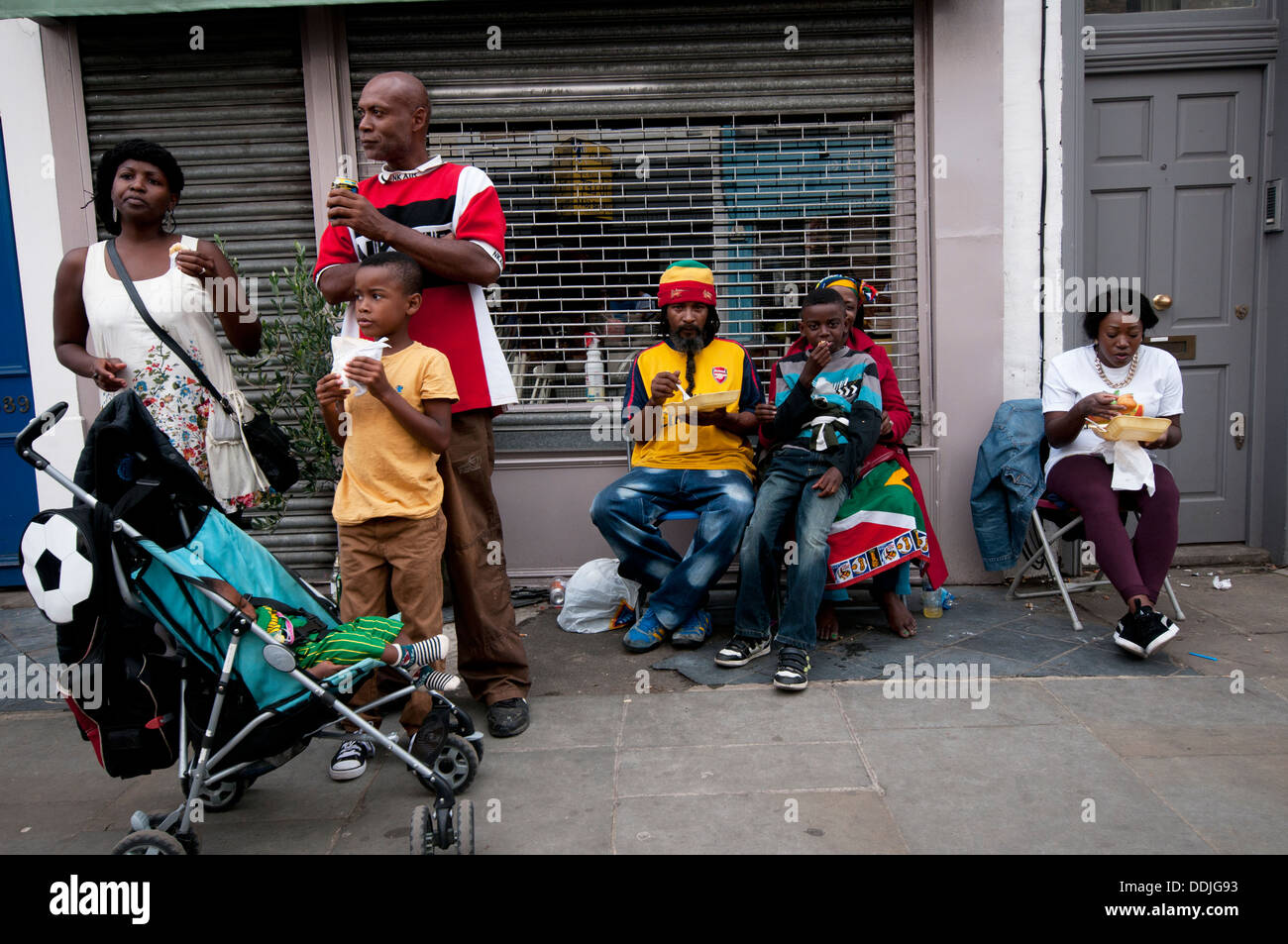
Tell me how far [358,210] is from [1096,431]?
11.1 ft

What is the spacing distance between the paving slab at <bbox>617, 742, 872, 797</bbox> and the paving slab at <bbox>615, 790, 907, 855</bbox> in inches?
2.6

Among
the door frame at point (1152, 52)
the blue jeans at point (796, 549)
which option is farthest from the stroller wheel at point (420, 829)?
the door frame at point (1152, 52)

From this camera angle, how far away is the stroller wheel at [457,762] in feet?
9.86

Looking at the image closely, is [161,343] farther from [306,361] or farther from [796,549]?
[796,549]

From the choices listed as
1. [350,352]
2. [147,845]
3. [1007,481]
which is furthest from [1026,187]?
[147,845]

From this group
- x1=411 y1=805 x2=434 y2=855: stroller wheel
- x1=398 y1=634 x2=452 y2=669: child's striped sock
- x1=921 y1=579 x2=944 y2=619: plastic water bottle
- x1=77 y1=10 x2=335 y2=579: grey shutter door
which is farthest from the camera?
x1=77 y1=10 x2=335 y2=579: grey shutter door

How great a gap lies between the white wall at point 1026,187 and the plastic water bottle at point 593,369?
7.47 ft

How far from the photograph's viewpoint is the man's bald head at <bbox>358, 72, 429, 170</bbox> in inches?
129

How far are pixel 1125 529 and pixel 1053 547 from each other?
818mm

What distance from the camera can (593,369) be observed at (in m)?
5.51

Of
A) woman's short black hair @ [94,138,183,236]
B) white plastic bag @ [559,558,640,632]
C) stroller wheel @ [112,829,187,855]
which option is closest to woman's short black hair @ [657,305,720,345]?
white plastic bag @ [559,558,640,632]

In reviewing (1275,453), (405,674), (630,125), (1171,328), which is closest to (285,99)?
(630,125)

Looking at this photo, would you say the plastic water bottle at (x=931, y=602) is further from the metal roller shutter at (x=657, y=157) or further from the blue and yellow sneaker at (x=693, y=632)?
the blue and yellow sneaker at (x=693, y=632)

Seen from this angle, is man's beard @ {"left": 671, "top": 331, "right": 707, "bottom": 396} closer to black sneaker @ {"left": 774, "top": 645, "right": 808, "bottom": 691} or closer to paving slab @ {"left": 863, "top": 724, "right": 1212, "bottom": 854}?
black sneaker @ {"left": 774, "top": 645, "right": 808, "bottom": 691}
